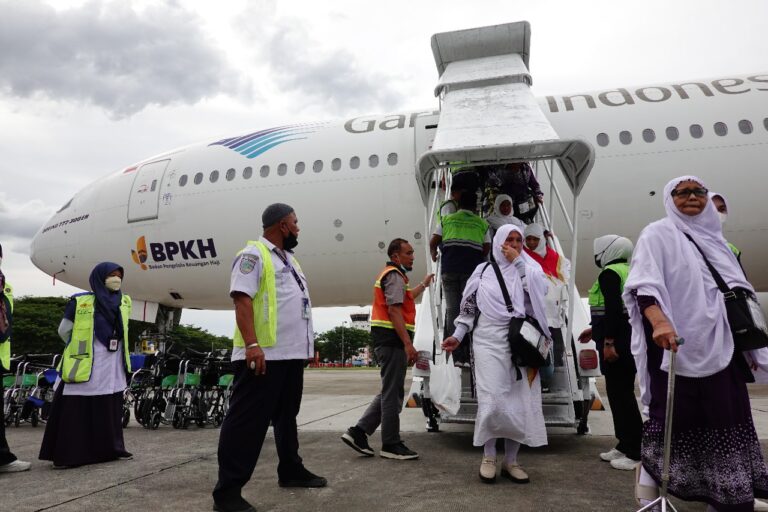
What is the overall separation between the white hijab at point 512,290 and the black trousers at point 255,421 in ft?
4.15

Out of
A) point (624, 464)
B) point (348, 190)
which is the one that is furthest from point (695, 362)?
point (348, 190)

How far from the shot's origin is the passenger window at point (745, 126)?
308 inches

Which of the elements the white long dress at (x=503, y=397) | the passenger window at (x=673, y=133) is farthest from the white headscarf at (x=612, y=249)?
the passenger window at (x=673, y=133)

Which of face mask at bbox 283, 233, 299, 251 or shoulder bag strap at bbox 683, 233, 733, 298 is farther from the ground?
face mask at bbox 283, 233, 299, 251

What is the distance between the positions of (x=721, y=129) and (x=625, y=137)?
1.33 m

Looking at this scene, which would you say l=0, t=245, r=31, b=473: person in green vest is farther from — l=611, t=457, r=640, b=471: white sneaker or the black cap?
l=611, t=457, r=640, b=471: white sneaker

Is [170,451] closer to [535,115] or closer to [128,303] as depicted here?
[128,303]

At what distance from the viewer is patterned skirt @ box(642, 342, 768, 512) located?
2121mm

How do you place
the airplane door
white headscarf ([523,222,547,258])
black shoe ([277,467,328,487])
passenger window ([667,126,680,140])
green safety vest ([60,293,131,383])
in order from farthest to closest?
the airplane door < passenger window ([667,126,680,140]) < white headscarf ([523,222,547,258]) < green safety vest ([60,293,131,383]) < black shoe ([277,467,328,487])

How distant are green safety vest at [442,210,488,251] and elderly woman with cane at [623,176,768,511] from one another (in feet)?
7.50

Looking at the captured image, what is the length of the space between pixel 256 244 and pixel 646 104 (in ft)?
24.5

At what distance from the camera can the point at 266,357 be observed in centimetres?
305

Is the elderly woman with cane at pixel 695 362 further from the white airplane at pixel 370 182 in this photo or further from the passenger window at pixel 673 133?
the passenger window at pixel 673 133

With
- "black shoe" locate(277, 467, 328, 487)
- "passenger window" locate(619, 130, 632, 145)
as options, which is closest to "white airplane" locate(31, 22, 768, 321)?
"passenger window" locate(619, 130, 632, 145)
